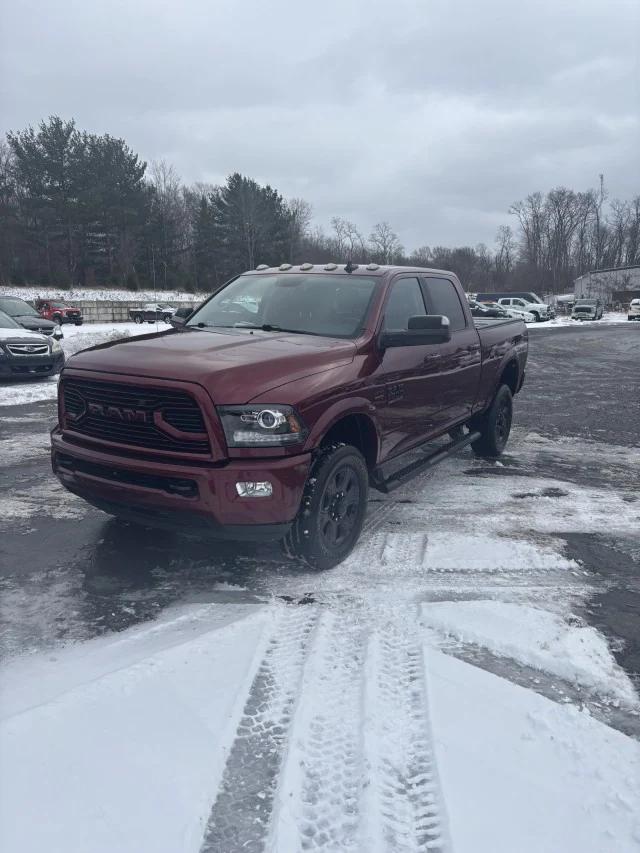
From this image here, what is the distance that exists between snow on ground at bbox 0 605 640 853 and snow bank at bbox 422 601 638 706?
27cm

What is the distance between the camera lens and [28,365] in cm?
1259

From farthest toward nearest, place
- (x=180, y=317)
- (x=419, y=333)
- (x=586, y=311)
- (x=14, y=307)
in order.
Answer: (x=586, y=311) < (x=14, y=307) < (x=180, y=317) < (x=419, y=333)

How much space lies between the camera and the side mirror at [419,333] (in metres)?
4.49


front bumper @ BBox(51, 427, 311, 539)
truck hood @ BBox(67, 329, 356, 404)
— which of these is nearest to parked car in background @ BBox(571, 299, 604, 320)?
truck hood @ BBox(67, 329, 356, 404)

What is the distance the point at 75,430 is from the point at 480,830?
3.12m

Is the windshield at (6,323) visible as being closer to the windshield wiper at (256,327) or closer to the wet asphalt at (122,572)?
the wet asphalt at (122,572)

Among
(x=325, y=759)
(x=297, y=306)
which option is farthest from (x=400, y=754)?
(x=297, y=306)

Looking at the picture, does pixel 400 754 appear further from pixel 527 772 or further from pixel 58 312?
pixel 58 312

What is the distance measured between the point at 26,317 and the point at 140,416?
1604 cm

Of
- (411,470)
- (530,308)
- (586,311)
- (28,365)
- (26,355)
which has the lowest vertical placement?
(411,470)

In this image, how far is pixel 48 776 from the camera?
2.29 metres

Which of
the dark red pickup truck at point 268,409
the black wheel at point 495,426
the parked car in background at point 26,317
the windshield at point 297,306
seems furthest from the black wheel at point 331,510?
the parked car in background at point 26,317

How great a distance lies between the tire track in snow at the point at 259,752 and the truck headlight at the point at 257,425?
38.3 inches

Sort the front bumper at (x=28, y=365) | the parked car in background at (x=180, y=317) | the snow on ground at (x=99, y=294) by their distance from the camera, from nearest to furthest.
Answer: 1. the parked car in background at (x=180, y=317)
2. the front bumper at (x=28, y=365)
3. the snow on ground at (x=99, y=294)
